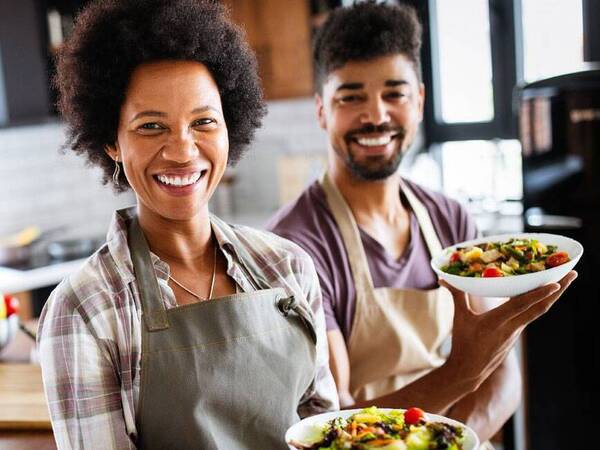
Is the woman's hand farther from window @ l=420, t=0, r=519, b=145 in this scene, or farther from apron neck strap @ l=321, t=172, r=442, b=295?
window @ l=420, t=0, r=519, b=145

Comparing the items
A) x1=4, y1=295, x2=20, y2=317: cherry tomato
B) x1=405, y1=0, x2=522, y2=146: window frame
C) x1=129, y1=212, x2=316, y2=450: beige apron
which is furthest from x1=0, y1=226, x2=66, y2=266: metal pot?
x1=129, y1=212, x2=316, y2=450: beige apron

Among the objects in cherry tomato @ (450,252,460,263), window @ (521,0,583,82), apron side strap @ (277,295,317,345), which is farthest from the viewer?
window @ (521,0,583,82)

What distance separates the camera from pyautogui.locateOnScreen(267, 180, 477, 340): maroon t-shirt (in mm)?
1934

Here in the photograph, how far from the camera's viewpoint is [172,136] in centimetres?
138

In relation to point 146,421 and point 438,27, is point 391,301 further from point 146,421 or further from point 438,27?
point 438,27

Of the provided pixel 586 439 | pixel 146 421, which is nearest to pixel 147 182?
pixel 146 421

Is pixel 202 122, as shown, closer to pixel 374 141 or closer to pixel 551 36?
pixel 374 141

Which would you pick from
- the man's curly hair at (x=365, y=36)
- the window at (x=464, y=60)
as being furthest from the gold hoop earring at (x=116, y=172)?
the window at (x=464, y=60)

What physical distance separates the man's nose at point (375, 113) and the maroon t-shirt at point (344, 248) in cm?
21

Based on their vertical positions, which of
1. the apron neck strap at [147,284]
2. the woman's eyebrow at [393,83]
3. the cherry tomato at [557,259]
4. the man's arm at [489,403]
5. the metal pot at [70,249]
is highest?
the woman's eyebrow at [393,83]

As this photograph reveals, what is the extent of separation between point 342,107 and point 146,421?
964 mm

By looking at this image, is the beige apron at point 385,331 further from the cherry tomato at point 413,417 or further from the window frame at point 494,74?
the window frame at point 494,74

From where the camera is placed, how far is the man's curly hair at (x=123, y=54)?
55.0 inches

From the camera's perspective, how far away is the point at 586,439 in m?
3.16
